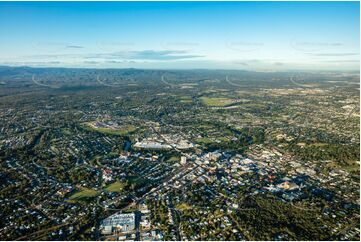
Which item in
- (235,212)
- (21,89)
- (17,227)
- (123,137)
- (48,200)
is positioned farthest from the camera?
(21,89)

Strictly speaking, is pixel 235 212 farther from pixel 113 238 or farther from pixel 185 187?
pixel 113 238

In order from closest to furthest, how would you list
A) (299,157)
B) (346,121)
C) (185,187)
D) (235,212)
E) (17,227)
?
(17,227) → (235,212) → (185,187) → (299,157) → (346,121)

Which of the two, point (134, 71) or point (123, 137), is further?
point (134, 71)

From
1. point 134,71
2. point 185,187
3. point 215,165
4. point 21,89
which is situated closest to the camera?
point 185,187

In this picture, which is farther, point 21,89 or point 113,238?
point 21,89

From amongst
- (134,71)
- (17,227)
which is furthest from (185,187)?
(134,71)

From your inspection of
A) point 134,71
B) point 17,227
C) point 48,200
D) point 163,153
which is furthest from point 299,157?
point 134,71

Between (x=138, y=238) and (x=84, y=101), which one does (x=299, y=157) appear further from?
(x=84, y=101)

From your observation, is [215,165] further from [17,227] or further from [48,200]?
[17,227]

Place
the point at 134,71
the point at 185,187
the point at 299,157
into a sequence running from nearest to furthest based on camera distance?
the point at 185,187
the point at 299,157
the point at 134,71
